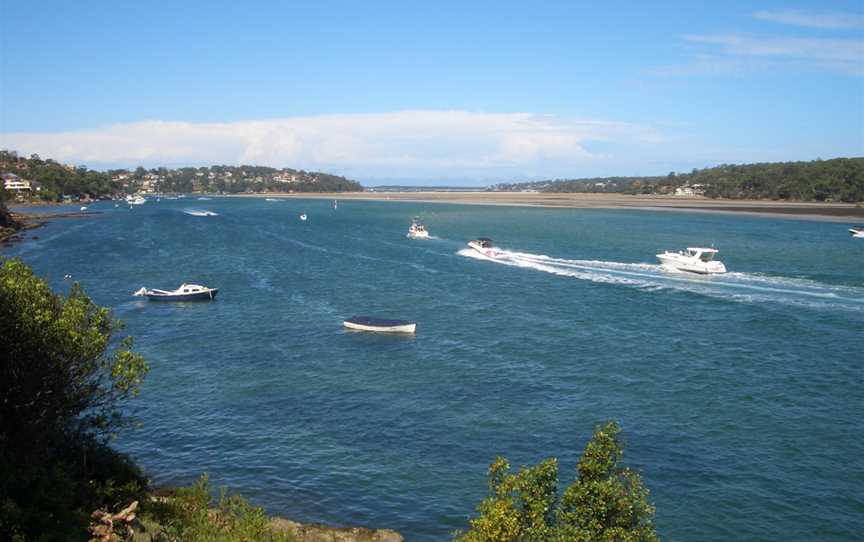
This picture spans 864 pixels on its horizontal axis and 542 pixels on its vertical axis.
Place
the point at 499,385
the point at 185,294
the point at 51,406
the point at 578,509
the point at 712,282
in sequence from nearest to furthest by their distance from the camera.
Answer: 1. the point at 578,509
2. the point at 51,406
3. the point at 499,385
4. the point at 185,294
5. the point at 712,282

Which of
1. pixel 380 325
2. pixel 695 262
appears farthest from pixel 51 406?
pixel 695 262

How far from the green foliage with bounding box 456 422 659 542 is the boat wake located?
53.4 metres

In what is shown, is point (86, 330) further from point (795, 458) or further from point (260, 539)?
point (795, 458)

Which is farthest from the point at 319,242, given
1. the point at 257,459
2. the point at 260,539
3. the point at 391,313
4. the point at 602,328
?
the point at 260,539

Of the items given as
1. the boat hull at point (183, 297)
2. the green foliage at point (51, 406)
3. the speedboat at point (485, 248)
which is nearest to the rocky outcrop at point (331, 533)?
the green foliage at point (51, 406)

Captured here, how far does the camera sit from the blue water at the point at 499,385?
2823 centimetres

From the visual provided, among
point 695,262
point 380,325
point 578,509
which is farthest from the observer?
point 695,262

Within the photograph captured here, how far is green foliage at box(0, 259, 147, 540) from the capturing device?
62.7 feet

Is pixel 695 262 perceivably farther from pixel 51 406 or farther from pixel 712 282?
pixel 51 406

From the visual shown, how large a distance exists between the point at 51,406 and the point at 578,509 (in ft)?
54.7

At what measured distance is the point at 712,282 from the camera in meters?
74.6

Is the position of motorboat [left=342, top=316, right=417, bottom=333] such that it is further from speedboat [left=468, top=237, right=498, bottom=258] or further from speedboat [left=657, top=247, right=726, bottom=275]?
speedboat [left=468, top=237, right=498, bottom=258]

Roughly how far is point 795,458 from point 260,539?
2382 cm

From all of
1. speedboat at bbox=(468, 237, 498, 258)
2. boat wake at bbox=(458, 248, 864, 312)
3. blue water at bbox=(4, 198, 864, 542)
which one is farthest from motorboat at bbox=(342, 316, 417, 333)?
speedboat at bbox=(468, 237, 498, 258)
